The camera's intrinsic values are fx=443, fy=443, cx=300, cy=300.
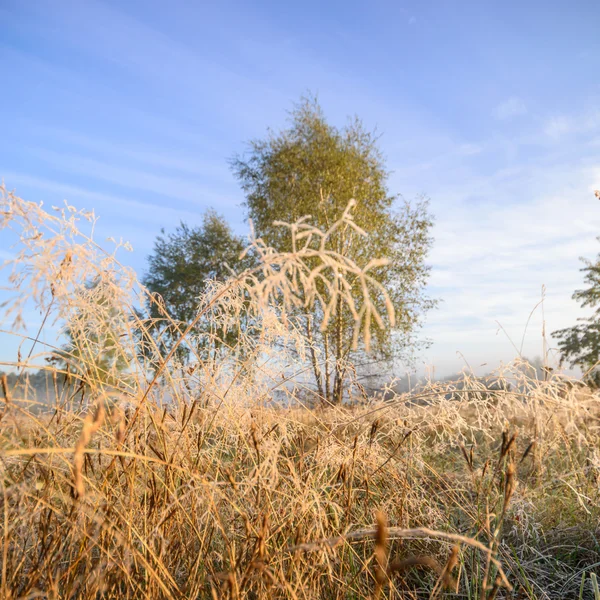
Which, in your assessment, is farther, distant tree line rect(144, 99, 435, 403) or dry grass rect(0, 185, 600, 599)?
distant tree line rect(144, 99, 435, 403)

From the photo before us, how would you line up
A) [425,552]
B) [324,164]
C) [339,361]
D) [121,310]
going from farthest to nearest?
[324,164], [339,361], [425,552], [121,310]

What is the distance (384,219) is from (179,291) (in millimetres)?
8852

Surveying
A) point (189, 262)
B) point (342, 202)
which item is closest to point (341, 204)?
point (342, 202)

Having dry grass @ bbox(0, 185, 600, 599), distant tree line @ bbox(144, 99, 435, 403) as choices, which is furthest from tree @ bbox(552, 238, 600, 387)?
dry grass @ bbox(0, 185, 600, 599)

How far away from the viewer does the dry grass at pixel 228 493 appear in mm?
1221

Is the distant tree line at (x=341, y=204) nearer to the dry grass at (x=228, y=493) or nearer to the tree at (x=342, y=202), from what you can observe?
the tree at (x=342, y=202)

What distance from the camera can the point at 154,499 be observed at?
146 cm

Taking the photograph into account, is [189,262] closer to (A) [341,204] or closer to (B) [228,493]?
(A) [341,204]

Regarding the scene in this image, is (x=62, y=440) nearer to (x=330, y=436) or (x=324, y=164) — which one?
(x=330, y=436)

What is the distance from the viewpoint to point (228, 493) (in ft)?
6.20

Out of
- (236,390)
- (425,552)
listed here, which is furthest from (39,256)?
(425,552)

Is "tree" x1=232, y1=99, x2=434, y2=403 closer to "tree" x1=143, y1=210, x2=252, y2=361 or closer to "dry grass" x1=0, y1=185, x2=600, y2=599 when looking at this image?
"tree" x1=143, y1=210, x2=252, y2=361

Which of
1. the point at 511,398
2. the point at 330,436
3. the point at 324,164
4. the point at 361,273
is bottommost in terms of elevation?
the point at 330,436

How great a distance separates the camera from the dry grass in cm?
122
